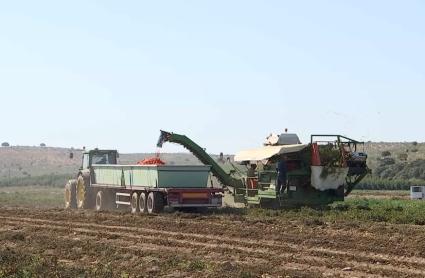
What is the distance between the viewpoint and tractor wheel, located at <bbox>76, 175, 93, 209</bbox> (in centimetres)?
3288

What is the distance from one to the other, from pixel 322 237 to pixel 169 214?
8961 mm

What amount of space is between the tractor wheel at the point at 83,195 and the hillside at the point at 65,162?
38332mm

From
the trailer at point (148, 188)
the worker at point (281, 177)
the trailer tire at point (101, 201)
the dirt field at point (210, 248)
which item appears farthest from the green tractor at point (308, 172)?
the trailer tire at point (101, 201)

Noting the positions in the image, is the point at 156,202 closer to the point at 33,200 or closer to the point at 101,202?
the point at 101,202

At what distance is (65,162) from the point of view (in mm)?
156625

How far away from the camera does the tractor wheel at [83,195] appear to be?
32.9 m

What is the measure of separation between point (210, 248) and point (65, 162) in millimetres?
143825

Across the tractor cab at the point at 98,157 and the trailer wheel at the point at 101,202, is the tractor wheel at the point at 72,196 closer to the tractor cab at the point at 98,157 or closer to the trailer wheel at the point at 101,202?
the tractor cab at the point at 98,157

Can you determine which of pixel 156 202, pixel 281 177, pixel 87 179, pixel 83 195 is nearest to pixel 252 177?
pixel 281 177

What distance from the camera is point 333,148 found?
89.7ft

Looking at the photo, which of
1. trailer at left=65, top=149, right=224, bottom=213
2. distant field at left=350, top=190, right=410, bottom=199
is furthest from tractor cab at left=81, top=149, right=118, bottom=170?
distant field at left=350, top=190, right=410, bottom=199

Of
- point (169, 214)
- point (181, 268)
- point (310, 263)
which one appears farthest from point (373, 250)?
point (169, 214)

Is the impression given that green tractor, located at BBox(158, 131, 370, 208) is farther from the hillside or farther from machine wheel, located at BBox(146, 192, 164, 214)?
the hillside

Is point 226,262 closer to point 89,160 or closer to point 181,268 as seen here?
point 181,268
